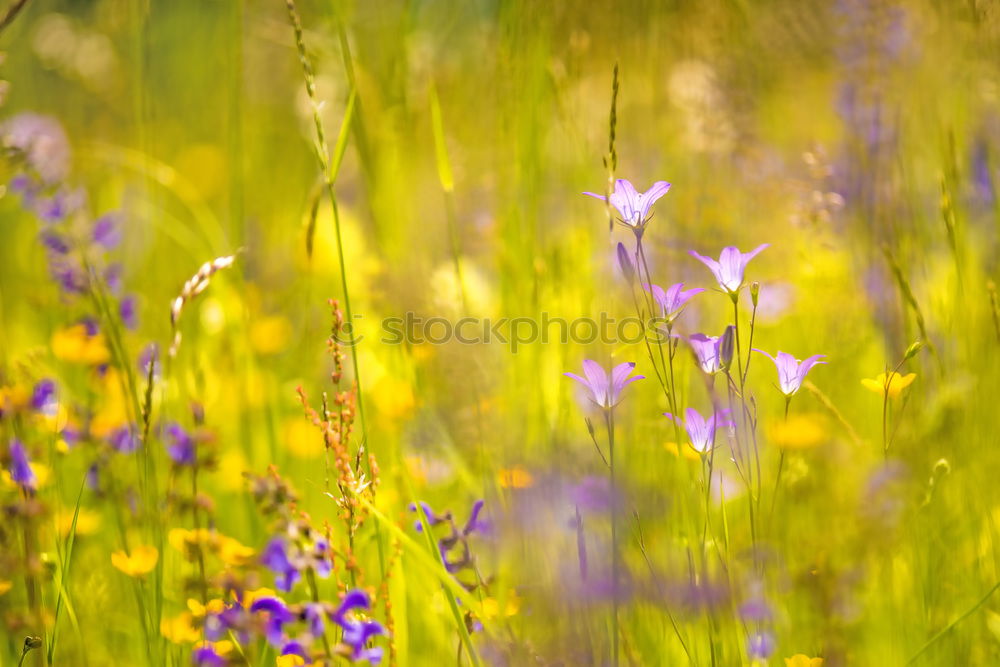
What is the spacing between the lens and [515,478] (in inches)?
40.8

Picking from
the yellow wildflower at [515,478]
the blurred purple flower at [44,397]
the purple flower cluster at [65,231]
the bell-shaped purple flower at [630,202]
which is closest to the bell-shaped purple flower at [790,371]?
the bell-shaped purple flower at [630,202]

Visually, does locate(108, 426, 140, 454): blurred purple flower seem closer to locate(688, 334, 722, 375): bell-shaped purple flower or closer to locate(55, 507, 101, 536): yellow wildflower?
locate(55, 507, 101, 536): yellow wildflower

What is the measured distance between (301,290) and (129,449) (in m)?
0.98

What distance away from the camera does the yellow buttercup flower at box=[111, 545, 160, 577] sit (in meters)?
1.03

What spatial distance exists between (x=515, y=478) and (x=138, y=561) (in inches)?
19.4

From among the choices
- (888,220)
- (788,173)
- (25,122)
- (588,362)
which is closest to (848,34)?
(888,220)

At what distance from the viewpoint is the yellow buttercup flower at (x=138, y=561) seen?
3.37 ft

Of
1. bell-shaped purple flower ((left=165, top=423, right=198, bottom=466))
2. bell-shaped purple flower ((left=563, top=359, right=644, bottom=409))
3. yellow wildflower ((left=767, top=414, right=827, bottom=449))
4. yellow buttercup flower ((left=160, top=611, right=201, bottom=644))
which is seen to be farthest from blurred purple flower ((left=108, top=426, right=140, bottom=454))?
yellow wildflower ((left=767, top=414, right=827, bottom=449))

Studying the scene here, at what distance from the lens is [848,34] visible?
1656mm

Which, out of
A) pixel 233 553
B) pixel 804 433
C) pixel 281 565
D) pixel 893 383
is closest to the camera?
pixel 281 565

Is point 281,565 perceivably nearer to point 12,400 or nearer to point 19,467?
point 19,467

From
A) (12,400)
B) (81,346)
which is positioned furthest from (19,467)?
(81,346)

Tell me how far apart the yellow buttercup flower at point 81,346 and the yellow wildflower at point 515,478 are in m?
0.94

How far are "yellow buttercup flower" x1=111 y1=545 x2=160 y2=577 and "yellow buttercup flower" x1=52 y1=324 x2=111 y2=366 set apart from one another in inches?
26.3
